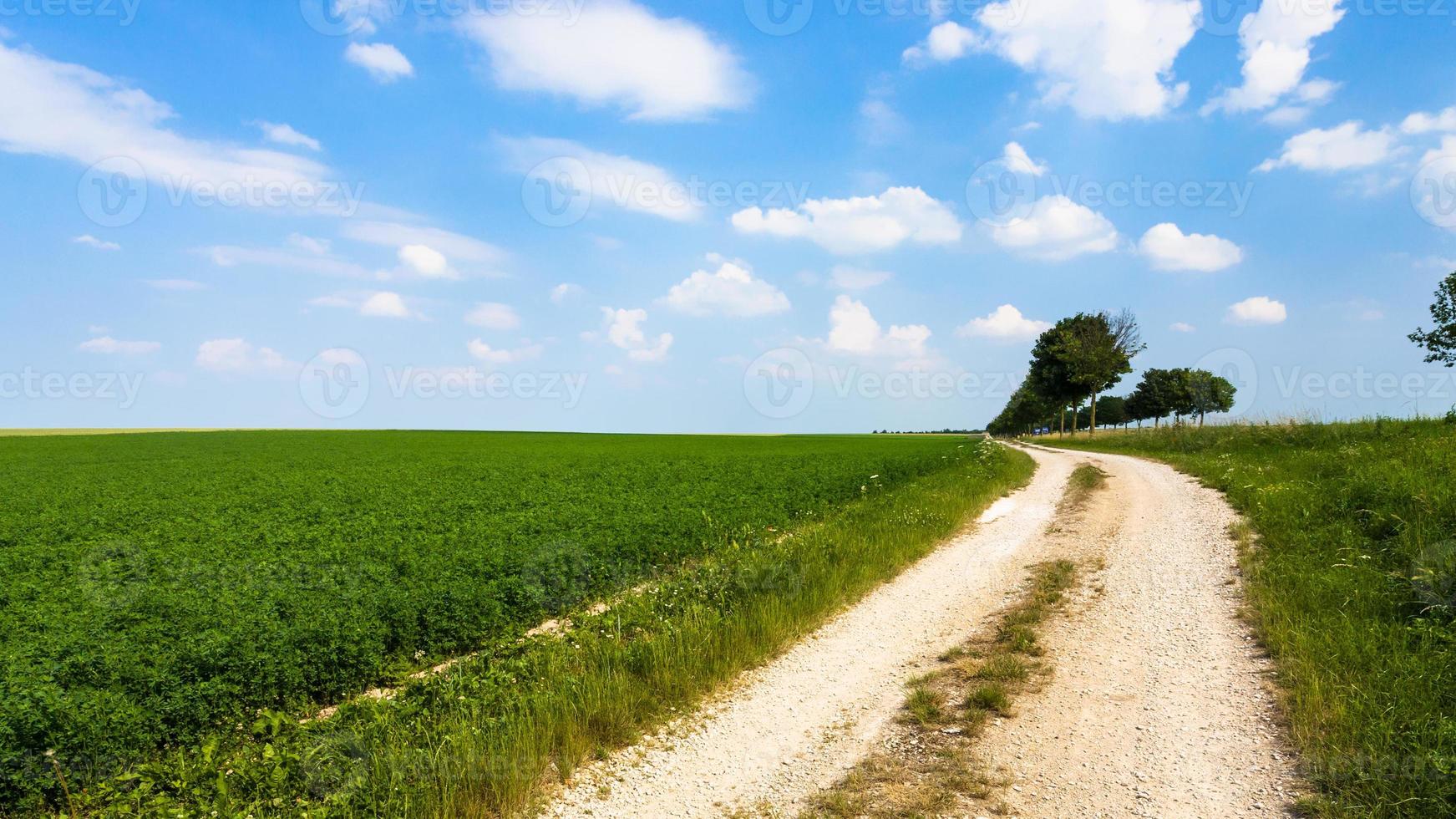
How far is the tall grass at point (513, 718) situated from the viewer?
5.47 metres

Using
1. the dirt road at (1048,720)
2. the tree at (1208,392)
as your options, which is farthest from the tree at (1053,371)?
the dirt road at (1048,720)

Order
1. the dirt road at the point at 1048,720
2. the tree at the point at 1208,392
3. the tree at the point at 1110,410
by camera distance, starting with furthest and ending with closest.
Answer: the tree at the point at 1110,410 → the tree at the point at 1208,392 → the dirt road at the point at 1048,720

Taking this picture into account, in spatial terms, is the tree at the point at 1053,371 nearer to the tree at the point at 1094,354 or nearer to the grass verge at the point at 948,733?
the tree at the point at 1094,354

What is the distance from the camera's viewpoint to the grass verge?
17.5 ft

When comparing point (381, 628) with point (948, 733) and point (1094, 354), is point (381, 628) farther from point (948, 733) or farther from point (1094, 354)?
point (1094, 354)

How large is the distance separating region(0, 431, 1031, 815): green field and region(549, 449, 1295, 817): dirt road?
62 cm

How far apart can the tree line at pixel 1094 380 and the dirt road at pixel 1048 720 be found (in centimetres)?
4364

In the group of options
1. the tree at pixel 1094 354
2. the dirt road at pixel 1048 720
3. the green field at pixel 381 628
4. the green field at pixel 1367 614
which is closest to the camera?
the green field at pixel 1367 614

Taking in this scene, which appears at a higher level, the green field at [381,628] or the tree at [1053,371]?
the tree at [1053,371]

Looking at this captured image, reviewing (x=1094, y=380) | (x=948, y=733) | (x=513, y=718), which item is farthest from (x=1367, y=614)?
(x=1094, y=380)

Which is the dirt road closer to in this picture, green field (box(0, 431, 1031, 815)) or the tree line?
green field (box(0, 431, 1031, 815))

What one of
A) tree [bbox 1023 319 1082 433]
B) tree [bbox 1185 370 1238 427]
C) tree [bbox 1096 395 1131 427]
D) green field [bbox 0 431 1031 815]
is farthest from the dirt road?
tree [bbox 1096 395 1131 427]

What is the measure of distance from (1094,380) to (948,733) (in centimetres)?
6810

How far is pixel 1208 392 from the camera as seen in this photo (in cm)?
9675
